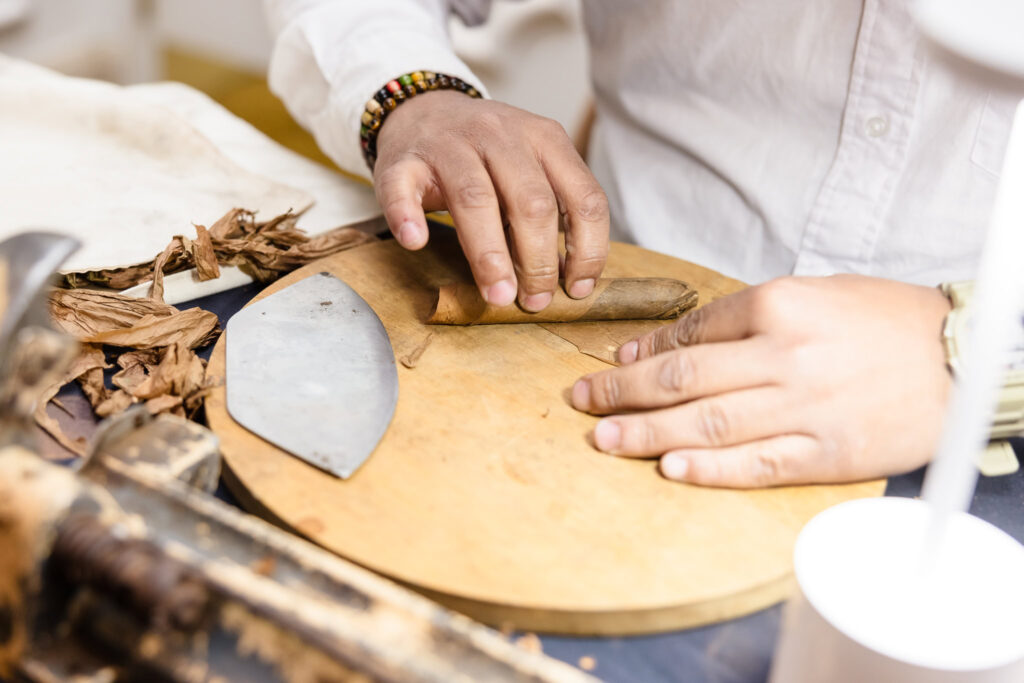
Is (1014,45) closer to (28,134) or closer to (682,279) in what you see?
(682,279)

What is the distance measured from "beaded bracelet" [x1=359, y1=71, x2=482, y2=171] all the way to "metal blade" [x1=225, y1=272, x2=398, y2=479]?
1.05 feet

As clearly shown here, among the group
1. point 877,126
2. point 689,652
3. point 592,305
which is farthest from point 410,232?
point 877,126

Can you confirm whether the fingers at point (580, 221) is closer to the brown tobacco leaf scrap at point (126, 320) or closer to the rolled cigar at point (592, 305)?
the rolled cigar at point (592, 305)

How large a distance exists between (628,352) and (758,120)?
0.56 metres

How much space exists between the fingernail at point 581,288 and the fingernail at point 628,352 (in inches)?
4.0

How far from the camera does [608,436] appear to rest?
89cm

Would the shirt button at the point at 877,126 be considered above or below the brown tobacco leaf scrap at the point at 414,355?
above

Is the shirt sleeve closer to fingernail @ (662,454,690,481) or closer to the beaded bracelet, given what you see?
the beaded bracelet

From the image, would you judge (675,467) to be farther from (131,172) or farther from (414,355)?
(131,172)

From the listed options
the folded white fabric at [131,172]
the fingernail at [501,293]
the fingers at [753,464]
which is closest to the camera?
the fingers at [753,464]

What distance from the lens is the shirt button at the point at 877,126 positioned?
1.24 metres

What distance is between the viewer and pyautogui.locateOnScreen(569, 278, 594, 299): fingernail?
1.11 meters

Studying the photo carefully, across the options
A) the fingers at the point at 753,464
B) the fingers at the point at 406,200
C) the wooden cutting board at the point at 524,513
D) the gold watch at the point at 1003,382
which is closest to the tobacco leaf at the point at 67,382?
the wooden cutting board at the point at 524,513

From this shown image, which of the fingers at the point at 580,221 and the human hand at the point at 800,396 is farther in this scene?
the fingers at the point at 580,221
